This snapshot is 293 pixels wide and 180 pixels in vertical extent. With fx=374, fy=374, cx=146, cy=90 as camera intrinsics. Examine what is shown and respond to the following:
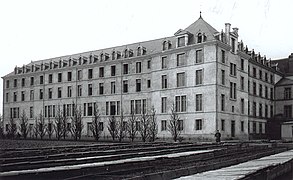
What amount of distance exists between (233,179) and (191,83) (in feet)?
159

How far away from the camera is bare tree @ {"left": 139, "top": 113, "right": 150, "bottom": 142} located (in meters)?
52.4

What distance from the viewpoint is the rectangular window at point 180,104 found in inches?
2166

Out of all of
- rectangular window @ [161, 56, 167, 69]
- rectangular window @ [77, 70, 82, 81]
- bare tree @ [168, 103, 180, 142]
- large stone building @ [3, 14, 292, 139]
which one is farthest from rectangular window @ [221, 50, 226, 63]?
rectangular window @ [77, 70, 82, 81]

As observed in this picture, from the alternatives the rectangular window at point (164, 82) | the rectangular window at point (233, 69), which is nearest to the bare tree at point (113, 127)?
the rectangular window at point (164, 82)

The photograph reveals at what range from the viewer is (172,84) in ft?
185

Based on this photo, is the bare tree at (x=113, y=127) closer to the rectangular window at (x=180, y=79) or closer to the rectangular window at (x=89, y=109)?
the rectangular window at (x=89, y=109)

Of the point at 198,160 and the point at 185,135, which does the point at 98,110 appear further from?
the point at 198,160

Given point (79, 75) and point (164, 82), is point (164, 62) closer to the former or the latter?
point (164, 82)

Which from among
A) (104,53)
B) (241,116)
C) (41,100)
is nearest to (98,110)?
(104,53)

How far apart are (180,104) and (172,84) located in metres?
3.39

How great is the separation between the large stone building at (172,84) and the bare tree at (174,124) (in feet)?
2.67

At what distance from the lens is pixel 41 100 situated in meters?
76.2

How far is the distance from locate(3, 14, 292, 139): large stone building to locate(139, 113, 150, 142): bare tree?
1931mm

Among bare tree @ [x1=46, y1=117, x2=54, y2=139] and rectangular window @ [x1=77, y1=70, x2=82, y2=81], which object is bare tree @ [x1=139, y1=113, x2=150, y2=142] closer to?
rectangular window @ [x1=77, y1=70, x2=82, y2=81]
